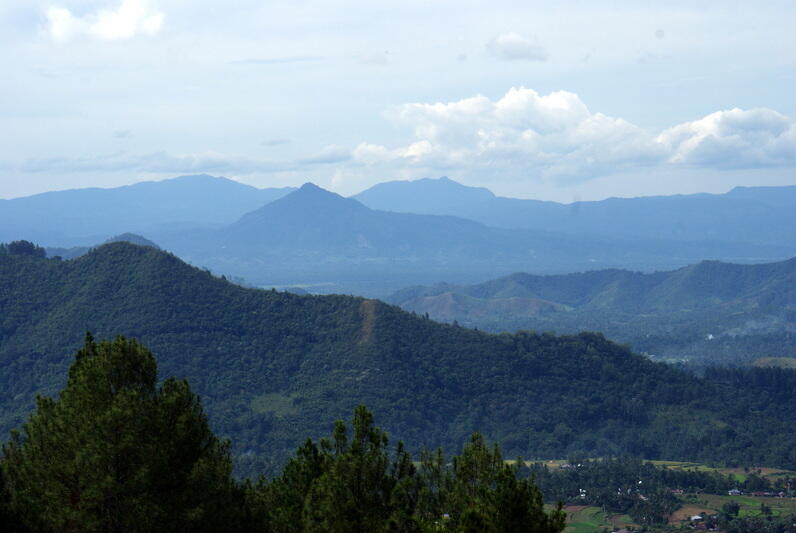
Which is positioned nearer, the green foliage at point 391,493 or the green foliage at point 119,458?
the green foliage at point 119,458

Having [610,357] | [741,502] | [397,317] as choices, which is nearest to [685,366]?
[610,357]

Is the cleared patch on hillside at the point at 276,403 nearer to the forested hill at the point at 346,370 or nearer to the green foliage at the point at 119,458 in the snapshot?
the forested hill at the point at 346,370

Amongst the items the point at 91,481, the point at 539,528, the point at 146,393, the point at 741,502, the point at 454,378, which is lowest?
the point at 741,502

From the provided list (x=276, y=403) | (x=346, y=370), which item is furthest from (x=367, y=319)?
(x=276, y=403)

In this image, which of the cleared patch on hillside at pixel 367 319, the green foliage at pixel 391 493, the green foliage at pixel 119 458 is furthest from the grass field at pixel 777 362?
the green foliage at pixel 119 458

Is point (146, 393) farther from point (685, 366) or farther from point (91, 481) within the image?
point (685, 366)

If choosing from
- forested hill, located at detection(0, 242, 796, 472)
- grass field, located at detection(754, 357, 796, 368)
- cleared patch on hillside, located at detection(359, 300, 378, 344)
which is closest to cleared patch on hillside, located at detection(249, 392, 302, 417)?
forested hill, located at detection(0, 242, 796, 472)

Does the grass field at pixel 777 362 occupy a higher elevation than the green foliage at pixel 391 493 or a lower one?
lower

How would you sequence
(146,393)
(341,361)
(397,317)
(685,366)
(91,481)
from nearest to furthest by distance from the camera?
(91,481), (146,393), (341,361), (397,317), (685,366)

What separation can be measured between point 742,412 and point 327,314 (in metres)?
62.1

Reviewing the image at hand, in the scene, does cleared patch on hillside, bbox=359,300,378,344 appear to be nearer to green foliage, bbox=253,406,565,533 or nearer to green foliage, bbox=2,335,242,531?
green foliage, bbox=253,406,565,533

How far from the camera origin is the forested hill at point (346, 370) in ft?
370

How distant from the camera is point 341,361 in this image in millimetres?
120938

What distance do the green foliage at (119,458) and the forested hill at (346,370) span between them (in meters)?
80.5
